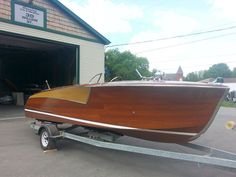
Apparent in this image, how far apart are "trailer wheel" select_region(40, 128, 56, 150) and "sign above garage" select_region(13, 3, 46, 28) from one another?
591 cm

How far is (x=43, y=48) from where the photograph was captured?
17266 millimetres

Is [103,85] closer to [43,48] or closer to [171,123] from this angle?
[171,123]

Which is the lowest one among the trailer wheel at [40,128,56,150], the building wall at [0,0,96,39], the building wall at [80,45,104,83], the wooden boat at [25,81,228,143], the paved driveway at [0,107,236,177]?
the paved driveway at [0,107,236,177]

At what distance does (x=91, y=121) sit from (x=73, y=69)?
925 cm


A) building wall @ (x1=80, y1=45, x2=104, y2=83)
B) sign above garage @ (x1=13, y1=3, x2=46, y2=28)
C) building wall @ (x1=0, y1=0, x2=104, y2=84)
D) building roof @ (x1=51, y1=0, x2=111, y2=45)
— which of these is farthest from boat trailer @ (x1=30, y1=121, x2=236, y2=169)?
building roof @ (x1=51, y1=0, x2=111, y2=45)

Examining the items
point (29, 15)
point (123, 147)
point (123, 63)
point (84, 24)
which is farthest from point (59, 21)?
point (123, 63)

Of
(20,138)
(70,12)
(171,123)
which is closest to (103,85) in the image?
(171,123)

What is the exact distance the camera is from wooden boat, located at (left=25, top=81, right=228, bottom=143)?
450 centimetres

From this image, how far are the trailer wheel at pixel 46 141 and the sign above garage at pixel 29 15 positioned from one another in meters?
5.91

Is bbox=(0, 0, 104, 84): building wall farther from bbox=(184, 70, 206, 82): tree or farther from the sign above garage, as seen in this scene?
bbox=(184, 70, 206, 82): tree

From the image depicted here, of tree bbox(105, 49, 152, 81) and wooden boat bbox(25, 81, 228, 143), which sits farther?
tree bbox(105, 49, 152, 81)

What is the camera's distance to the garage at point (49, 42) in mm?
10953

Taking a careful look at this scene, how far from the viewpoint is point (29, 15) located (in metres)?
11.2

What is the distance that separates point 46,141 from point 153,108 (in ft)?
8.84
